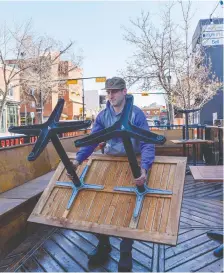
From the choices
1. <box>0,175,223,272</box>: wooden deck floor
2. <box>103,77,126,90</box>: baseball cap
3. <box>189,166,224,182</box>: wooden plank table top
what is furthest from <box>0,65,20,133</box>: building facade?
<box>103,77,126,90</box>: baseball cap

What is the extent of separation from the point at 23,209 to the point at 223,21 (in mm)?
19232

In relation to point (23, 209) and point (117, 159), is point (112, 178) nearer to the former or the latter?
point (117, 159)

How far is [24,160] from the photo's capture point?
4.59 meters

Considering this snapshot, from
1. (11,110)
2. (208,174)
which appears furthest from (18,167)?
(11,110)

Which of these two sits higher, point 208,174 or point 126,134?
point 126,134

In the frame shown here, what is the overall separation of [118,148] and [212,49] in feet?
79.4

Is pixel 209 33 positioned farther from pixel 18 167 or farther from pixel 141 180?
pixel 141 180

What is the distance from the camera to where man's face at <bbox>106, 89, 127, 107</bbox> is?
2.49 meters

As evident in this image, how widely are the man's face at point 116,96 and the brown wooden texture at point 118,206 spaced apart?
499 mm

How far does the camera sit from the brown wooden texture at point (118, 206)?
2055 mm

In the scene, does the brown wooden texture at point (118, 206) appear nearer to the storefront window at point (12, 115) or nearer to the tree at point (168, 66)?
the tree at point (168, 66)

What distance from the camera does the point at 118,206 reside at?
225cm

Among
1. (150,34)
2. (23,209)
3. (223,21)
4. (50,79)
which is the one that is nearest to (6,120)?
(50,79)

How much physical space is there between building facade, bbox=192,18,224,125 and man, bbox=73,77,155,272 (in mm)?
17147
